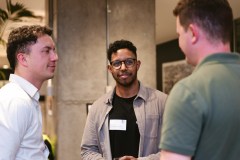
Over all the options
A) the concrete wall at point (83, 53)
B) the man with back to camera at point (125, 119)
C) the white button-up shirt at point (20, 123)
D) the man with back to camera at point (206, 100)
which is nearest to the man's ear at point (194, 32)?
the man with back to camera at point (206, 100)

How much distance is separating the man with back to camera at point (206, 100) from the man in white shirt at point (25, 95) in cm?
76

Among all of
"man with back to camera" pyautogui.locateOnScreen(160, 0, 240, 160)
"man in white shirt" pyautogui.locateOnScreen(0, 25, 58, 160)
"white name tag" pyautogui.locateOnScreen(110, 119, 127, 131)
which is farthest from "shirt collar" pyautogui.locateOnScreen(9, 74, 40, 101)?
"man with back to camera" pyautogui.locateOnScreen(160, 0, 240, 160)

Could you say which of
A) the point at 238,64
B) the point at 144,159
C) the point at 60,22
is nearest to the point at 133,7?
the point at 60,22

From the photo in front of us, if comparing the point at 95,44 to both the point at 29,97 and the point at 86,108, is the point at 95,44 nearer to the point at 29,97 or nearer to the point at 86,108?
the point at 86,108

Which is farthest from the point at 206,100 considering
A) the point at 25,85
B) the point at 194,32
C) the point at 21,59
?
the point at 21,59

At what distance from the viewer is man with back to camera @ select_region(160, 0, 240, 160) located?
0.96 meters

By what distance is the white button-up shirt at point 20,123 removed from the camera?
4.72ft

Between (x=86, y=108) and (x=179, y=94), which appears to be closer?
(x=179, y=94)

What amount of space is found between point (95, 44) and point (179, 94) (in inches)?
103

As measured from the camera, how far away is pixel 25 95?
161 cm

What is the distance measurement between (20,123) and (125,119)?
0.93m

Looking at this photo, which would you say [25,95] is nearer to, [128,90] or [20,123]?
[20,123]

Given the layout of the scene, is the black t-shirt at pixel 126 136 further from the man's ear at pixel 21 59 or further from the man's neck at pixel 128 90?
the man's ear at pixel 21 59

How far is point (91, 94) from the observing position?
11.4 ft
